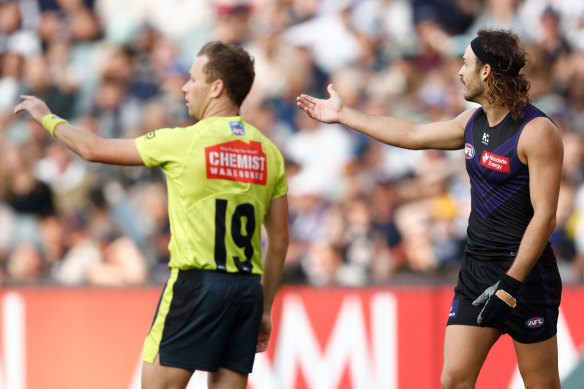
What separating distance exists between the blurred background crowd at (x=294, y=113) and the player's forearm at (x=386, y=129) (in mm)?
2491

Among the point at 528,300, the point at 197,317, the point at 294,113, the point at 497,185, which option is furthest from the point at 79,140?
the point at 294,113

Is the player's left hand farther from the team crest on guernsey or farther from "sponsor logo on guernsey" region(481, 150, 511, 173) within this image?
"sponsor logo on guernsey" region(481, 150, 511, 173)

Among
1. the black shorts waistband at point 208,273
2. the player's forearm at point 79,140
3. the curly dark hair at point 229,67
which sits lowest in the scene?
the black shorts waistband at point 208,273

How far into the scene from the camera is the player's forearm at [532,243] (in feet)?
15.4

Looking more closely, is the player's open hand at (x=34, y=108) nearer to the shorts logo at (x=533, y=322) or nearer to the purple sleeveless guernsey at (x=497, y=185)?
the purple sleeveless guernsey at (x=497, y=185)

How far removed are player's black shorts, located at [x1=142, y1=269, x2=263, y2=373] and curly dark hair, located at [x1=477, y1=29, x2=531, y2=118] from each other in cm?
165

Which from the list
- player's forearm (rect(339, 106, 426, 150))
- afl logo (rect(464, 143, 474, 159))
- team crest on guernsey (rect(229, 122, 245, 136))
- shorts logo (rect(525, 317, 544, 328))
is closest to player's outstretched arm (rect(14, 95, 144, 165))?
team crest on guernsey (rect(229, 122, 245, 136))

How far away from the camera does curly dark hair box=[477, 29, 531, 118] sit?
485 cm

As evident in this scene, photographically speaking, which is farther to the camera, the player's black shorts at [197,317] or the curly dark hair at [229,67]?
the curly dark hair at [229,67]

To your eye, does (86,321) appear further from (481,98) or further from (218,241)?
(481,98)

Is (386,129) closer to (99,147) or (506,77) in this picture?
(506,77)

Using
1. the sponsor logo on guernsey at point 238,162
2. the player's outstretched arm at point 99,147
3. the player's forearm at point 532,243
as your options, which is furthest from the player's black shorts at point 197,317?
the player's forearm at point 532,243

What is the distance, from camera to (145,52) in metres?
10.9

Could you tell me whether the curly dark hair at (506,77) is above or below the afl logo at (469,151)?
above
